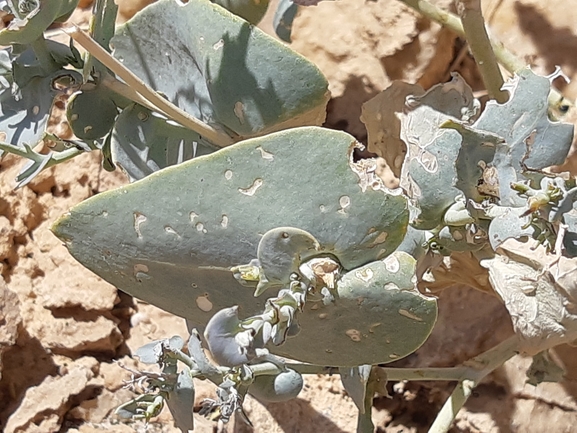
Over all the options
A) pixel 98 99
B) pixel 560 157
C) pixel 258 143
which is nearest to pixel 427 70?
pixel 560 157

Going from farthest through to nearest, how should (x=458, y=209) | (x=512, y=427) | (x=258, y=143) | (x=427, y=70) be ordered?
(x=427, y=70), (x=512, y=427), (x=458, y=209), (x=258, y=143)

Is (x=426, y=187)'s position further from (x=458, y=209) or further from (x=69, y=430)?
(x=69, y=430)

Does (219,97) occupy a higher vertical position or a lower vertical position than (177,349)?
higher

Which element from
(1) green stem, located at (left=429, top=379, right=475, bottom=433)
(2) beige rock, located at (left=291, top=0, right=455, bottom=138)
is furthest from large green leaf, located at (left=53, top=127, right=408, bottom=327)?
(2) beige rock, located at (left=291, top=0, right=455, bottom=138)

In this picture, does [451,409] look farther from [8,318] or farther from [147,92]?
[8,318]

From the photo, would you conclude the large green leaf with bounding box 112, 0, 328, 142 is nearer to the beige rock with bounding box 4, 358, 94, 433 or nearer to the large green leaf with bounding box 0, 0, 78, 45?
the large green leaf with bounding box 0, 0, 78, 45

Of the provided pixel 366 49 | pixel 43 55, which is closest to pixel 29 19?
pixel 43 55

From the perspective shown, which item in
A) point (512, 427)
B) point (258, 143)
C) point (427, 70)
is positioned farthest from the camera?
point (427, 70)

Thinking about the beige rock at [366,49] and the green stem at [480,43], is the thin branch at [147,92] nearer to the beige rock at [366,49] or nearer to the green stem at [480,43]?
the green stem at [480,43]
